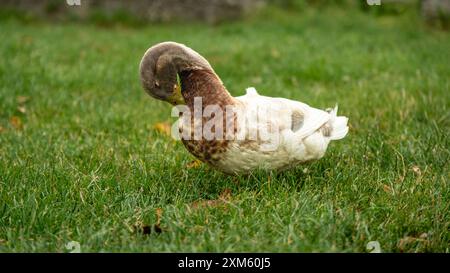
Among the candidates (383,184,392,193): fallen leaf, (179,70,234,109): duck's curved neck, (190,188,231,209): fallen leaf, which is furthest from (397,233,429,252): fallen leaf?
(179,70,234,109): duck's curved neck

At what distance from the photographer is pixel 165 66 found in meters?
2.80

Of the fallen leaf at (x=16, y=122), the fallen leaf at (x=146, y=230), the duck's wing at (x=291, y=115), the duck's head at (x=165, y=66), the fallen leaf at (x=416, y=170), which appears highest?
the duck's head at (x=165, y=66)

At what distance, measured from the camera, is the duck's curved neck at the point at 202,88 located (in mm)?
2867

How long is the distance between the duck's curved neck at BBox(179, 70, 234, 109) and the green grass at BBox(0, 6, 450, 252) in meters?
0.43

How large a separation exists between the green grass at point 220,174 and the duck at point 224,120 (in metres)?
0.18

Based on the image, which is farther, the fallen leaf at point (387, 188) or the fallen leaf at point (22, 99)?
the fallen leaf at point (22, 99)

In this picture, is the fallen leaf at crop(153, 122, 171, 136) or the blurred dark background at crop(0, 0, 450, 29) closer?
the fallen leaf at crop(153, 122, 171, 136)

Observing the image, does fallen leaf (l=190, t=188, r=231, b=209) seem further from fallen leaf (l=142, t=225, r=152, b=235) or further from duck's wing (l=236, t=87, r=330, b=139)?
duck's wing (l=236, t=87, r=330, b=139)

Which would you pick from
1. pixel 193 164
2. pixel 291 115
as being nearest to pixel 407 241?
pixel 291 115

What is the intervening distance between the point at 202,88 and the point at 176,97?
136 mm

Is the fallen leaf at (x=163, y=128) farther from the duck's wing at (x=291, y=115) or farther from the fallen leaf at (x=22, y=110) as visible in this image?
the duck's wing at (x=291, y=115)

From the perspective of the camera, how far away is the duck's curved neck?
2.87m

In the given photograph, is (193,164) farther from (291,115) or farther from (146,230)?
(146,230)

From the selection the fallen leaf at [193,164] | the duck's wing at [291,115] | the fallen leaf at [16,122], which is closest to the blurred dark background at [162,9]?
the fallen leaf at [16,122]
